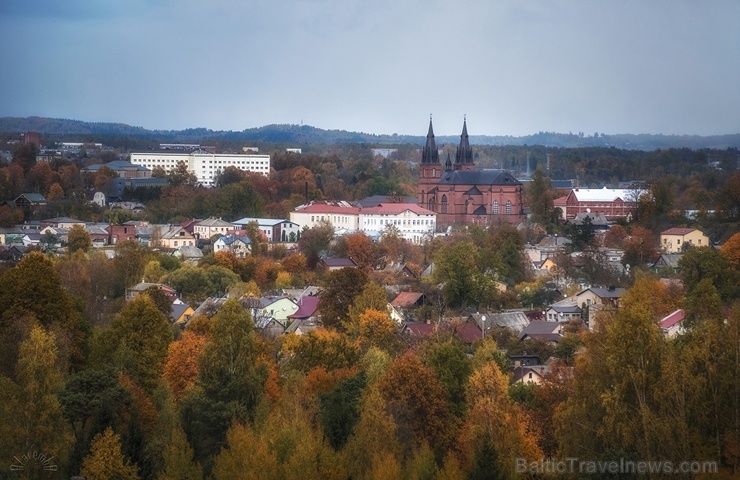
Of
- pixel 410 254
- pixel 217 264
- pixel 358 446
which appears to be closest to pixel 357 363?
pixel 358 446

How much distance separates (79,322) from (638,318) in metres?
13.2

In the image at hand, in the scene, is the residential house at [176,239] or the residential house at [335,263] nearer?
the residential house at [335,263]

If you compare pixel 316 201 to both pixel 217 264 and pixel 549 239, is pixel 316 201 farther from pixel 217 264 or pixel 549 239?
pixel 217 264

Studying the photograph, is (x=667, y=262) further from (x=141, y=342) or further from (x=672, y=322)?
(x=141, y=342)

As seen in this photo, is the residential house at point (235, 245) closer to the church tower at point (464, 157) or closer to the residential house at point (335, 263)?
the residential house at point (335, 263)

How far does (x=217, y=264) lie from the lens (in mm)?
46625

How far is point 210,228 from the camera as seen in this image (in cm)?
6041

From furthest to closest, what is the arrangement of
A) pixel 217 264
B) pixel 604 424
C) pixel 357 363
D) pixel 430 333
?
pixel 217 264, pixel 430 333, pixel 357 363, pixel 604 424

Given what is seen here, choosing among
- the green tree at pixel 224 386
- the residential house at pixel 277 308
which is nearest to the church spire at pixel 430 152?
the residential house at pixel 277 308

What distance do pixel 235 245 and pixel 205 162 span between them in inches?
1898

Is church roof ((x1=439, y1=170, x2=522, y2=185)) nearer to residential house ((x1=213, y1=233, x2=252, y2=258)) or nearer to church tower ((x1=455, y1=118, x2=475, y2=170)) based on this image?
church tower ((x1=455, y1=118, x2=475, y2=170))

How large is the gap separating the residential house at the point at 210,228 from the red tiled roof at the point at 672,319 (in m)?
30.1

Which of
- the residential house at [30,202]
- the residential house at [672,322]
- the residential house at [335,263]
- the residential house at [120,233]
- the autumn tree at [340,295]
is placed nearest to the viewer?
the residential house at [672,322]

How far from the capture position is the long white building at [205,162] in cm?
9762
